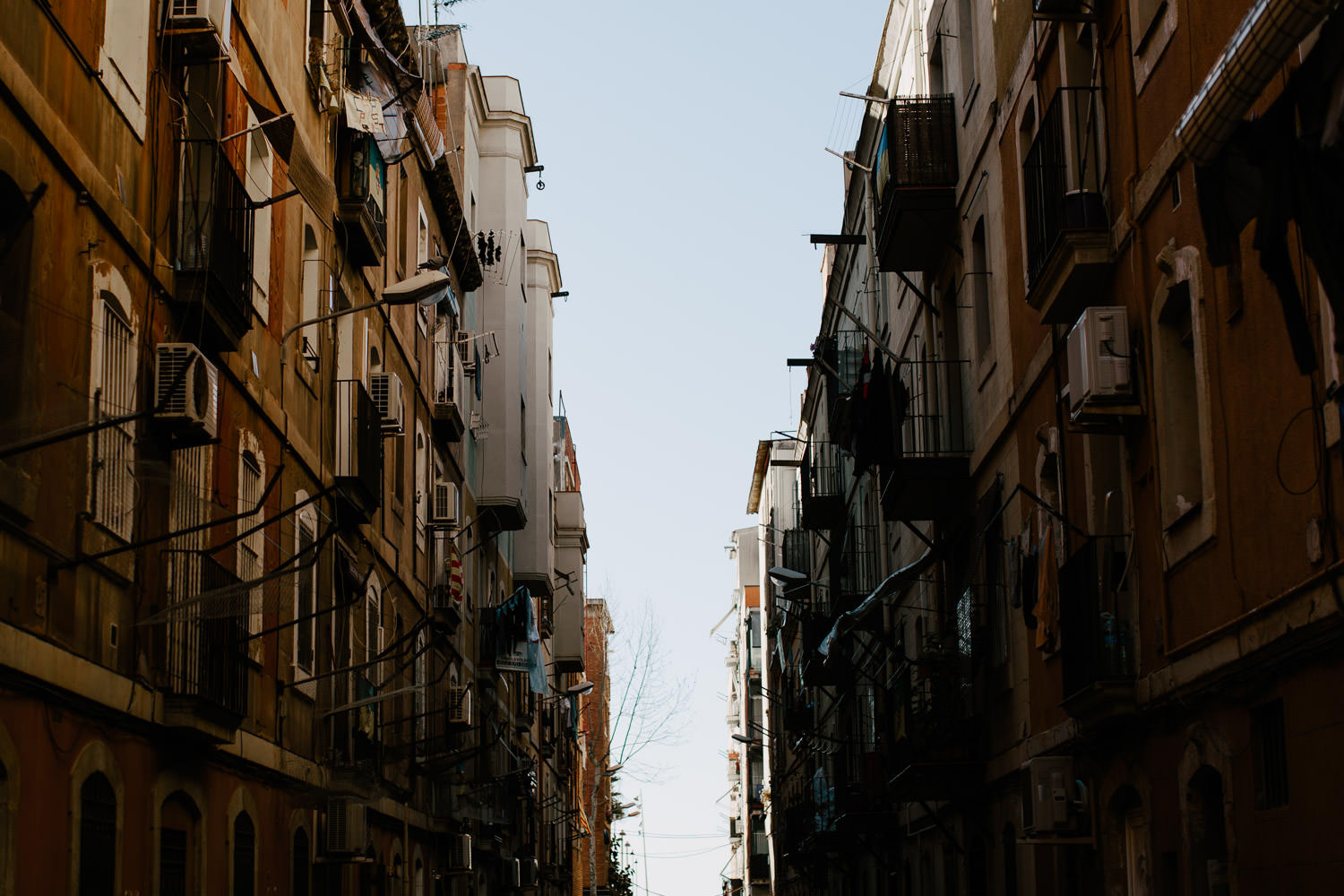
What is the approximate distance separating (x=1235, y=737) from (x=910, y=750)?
10.7 meters

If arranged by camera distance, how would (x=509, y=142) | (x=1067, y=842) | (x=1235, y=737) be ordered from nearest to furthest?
(x=1235, y=737) < (x=1067, y=842) < (x=509, y=142)

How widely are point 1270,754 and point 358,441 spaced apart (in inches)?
505

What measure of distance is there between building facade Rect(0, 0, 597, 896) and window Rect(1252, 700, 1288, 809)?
6.30m

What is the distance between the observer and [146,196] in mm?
12820

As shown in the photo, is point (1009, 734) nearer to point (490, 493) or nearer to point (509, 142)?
point (490, 493)

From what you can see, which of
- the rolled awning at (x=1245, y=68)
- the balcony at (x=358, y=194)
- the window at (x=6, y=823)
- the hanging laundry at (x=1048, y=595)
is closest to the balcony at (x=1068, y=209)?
the hanging laundry at (x=1048, y=595)

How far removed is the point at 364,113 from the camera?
67.1ft

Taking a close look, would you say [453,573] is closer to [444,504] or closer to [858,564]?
[444,504]

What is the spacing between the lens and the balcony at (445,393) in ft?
93.1

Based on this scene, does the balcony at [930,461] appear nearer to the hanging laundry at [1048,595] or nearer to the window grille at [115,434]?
the hanging laundry at [1048,595]

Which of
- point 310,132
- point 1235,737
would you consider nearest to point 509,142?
point 310,132

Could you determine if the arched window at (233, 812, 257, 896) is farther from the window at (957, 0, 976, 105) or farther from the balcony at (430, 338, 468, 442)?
the balcony at (430, 338, 468, 442)

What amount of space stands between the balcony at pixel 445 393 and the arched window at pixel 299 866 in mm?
10966

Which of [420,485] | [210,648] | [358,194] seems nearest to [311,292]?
[358,194]
